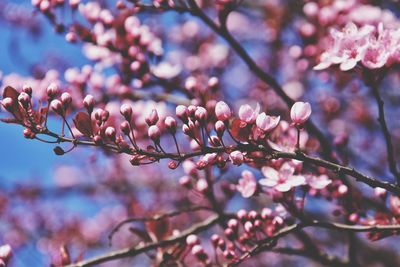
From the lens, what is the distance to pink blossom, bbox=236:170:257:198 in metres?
2.19

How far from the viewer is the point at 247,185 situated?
2223mm

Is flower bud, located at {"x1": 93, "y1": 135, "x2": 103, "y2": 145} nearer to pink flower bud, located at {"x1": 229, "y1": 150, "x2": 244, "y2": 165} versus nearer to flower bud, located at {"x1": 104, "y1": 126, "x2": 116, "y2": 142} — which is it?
flower bud, located at {"x1": 104, "y1": 126, "x2": 116, "y2": 142}

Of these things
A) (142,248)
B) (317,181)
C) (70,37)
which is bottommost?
(142,248)

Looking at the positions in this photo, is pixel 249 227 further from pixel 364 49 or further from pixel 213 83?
pixel 213 83

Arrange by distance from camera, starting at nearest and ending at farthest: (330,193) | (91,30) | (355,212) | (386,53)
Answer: (386,53), (355,212), (330,193), (91,30)

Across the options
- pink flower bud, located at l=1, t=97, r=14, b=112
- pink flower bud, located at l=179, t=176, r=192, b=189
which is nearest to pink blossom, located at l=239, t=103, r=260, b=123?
pink flower bud, located at l=1, t=97, r=14, b=112

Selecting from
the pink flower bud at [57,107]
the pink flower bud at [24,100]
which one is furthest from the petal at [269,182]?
the pink flower bud at [24,100]

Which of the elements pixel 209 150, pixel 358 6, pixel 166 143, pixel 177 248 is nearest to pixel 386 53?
pixel 209 150

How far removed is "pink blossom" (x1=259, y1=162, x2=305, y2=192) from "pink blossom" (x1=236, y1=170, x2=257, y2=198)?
16 cm

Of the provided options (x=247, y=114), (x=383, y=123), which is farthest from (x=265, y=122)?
(x=383, y=123)

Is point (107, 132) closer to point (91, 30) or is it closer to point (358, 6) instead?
point (91, 30)

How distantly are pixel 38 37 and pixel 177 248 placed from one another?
5.42 m

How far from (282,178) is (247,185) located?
23 centimetres

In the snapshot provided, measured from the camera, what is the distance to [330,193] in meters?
2.35
